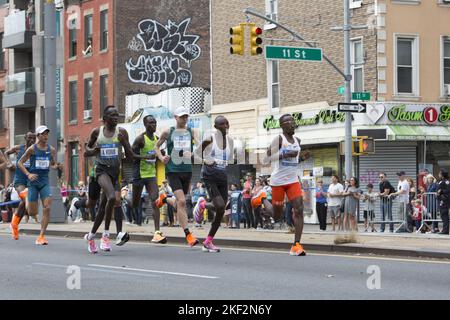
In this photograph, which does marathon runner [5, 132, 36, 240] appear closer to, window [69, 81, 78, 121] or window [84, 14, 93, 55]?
window [84, 14, 93, 55]

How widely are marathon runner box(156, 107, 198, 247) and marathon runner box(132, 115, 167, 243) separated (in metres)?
0.34

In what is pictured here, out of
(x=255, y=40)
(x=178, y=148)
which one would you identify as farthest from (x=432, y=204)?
(x=178, y=148)

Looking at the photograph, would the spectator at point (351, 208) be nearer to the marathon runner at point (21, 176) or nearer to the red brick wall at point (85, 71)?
the marathon runner at point (21, 176)

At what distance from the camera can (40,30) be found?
51969 mm

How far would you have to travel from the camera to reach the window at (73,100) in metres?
49.0

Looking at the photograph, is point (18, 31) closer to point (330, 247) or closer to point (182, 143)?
point (182, 143)

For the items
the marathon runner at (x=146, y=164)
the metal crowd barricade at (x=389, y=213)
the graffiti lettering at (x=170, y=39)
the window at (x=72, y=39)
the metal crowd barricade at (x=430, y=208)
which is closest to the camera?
the marathon runner at (x=146, y=164)

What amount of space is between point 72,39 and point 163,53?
4.88 m

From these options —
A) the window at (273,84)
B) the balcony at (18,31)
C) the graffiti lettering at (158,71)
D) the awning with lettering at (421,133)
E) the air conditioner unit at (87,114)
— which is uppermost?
the balcony at (18,31)

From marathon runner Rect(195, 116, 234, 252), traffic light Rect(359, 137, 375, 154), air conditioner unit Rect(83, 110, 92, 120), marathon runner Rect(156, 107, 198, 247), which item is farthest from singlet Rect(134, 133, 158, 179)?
air conditioner unit Rect(83, 110, 92, 120)

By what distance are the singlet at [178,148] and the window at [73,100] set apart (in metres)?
33.2

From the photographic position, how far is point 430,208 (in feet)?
83.0

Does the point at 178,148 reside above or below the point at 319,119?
below

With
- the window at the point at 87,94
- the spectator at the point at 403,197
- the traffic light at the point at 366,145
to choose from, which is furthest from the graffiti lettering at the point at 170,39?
the spectator at the point at 403,197
